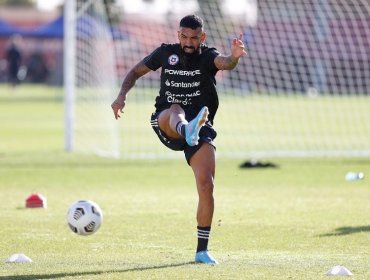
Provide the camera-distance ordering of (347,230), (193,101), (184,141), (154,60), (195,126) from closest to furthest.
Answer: (195,126), (184,141), (193,101), (154,60), (347,230)

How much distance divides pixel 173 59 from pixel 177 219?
11.0ft

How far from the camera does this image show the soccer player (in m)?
9.02

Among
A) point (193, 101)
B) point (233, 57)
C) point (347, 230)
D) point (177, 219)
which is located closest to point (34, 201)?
point (177, 219)

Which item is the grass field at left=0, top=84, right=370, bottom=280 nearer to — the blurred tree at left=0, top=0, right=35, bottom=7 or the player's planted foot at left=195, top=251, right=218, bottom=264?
the player's planted foot at left=195, top=251, right=218, bottom=264

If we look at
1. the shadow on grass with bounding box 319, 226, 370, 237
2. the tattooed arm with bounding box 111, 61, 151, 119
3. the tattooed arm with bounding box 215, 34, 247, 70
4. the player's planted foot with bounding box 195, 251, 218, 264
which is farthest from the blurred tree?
the player's planted foot with bounding box 195, 251, 218, 264

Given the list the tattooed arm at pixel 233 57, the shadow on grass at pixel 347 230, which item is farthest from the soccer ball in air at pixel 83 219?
the shadow on grass at pixel 347 230

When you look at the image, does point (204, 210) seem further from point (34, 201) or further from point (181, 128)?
point (34, 201)

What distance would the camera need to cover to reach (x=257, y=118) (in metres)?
33.8

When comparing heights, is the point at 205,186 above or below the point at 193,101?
below

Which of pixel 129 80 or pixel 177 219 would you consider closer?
pixel 129 80

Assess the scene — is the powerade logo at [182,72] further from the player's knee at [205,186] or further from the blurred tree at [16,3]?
the blurred tree at [16,3]

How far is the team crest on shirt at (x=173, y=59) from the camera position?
945 centimetres

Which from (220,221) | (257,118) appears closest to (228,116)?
(257,118)

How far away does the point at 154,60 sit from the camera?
31.7 ft
